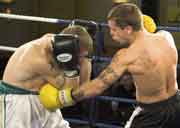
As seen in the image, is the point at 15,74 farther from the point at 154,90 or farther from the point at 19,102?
the point at 154,90

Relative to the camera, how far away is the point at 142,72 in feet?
9.97

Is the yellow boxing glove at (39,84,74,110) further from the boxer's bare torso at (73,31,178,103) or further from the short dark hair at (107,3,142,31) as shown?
the short dark hair at (107,3,142,31)

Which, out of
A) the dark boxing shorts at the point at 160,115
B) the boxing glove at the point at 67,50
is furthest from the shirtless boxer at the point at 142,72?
the boxing glove at the point at 67,50

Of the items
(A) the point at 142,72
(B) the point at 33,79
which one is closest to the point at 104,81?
(A) the point at 142,72

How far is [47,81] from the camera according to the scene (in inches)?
130

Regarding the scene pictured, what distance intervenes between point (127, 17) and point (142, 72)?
31 centimetres

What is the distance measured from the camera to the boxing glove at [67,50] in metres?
3.01

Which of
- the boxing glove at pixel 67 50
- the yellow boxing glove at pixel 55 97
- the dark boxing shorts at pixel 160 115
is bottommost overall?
the dark boxing shorts at pixel 160 115

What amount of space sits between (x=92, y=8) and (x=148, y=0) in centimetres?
122

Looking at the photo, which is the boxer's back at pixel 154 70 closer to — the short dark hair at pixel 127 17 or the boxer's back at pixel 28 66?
the short dark hair at pixel 127 17

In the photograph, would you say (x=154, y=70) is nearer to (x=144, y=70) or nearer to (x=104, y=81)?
(x=144, y=70)

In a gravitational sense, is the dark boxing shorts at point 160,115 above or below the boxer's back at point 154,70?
below

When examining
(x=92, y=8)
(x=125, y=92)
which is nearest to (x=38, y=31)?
(x=92, y=8)

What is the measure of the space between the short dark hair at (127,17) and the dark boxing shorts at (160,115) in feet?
1.47
